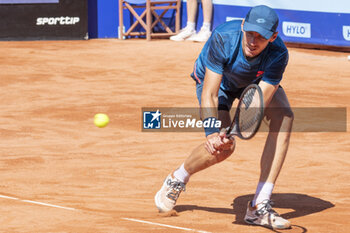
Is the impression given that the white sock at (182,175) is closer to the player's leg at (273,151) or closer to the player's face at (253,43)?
the player's leg at (273,151)

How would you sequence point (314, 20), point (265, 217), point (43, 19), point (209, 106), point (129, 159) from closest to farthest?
1. point (209, 106)
2. point (265, 217)
3. point (129, 159)
4. point (314, 20)
5. point (43, 19)

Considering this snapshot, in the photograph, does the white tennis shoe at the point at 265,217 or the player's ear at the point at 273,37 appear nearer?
the player's ear at the point at 273,37

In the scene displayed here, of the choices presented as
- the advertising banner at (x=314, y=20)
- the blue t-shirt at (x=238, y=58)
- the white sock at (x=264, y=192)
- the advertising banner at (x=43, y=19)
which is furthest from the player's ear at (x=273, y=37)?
the advertising banner at (x=43, y=19)

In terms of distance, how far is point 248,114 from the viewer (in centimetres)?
422

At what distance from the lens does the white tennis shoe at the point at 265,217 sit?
443 centimetres

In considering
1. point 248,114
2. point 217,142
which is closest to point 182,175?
point 217,142

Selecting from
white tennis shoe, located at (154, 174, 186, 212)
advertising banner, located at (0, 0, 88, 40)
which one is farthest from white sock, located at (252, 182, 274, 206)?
advertising banner, located at (0, 0, 88, 40)

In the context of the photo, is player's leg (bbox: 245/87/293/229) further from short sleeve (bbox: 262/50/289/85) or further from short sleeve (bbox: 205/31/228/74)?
short sleeve (bbox: 205/31/228/74)

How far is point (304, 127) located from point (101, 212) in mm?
3648

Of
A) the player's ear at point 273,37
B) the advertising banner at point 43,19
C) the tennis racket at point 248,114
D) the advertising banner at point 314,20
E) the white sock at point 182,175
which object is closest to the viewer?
the tennis racket at point 248,114

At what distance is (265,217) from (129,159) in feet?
7.00

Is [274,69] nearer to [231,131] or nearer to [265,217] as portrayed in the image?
[231,131]

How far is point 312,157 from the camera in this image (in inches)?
256

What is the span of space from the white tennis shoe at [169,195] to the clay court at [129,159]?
83 millimetres
